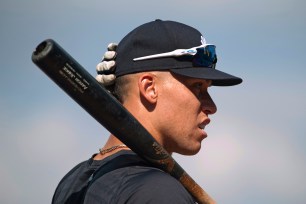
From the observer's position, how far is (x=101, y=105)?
5.20 m

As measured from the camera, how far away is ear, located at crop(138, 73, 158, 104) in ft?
19.7

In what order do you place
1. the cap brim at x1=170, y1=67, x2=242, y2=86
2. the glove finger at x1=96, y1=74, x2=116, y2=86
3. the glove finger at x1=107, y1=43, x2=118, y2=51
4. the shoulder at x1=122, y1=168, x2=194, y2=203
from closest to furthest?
the shoulder at x1=122, y1=168, x2=194, y2=203, the cap brim at x1=170, y1=67, x2=242, y2=86, the glove finger at x1=96, y1=74, x2=116, y2=86, the glove finger at x1=107, y1=43, x2=118, y2=51

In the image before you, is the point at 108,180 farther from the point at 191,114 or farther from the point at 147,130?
the point at 191,114

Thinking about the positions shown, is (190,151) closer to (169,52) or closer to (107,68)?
(169,52)

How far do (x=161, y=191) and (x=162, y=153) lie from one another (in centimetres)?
72

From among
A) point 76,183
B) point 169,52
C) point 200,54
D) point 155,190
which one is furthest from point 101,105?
point 200,54

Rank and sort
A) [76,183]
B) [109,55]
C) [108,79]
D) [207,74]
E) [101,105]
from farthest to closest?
[109,55], [108,79], [207,74], [76,183], [101,105]

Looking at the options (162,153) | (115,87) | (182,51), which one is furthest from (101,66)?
(162,153)

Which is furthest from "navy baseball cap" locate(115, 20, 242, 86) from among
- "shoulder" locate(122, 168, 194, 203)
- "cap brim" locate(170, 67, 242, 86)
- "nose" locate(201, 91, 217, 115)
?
"shoulder" locate(122, 168, 194, 203)

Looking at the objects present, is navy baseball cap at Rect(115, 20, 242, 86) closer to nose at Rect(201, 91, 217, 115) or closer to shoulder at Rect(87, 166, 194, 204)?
nose at Rect(201, 91, 217, 115)

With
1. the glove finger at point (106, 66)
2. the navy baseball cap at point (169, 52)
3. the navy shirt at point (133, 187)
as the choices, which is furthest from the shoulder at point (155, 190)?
the glove finger at point (106, 66)

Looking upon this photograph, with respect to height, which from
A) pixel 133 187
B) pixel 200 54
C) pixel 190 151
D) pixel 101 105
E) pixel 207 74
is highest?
pixel 101 105

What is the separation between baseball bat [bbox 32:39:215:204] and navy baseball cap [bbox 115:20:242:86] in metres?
0.83

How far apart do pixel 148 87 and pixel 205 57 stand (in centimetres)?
68
